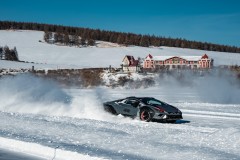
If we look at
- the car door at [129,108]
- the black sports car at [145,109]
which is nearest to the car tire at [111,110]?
the black sports car at [145,109]

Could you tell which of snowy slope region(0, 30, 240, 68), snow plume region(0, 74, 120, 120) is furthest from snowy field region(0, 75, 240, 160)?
snowy slope region(0, 30, 240, 68)

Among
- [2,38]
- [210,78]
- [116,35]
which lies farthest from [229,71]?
[116,35]

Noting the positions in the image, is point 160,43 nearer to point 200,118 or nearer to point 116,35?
point 116,35

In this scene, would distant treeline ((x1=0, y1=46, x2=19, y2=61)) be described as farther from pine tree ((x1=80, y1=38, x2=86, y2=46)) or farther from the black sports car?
the black sports car

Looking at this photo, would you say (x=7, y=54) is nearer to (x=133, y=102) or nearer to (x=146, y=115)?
(x=133, y=102)

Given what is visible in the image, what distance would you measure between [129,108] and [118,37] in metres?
141

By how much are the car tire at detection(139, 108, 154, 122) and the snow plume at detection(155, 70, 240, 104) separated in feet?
59.7

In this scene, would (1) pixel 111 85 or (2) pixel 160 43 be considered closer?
(1) pixel 111 85

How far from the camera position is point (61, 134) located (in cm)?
1269

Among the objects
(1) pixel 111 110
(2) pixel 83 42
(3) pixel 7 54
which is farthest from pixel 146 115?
(2) pixel 83 42

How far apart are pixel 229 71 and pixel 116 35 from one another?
11976 centimetres

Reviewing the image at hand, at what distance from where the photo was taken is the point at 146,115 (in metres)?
18.2

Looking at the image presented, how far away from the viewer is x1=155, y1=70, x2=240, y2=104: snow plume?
37.5 meters

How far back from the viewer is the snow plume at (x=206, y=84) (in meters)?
37.5
